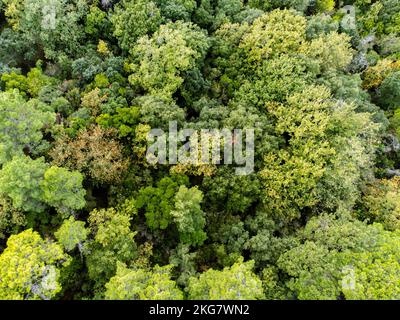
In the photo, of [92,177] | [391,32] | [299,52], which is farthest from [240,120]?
[391,32]

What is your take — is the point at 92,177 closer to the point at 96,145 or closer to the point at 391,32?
the point at 96,145

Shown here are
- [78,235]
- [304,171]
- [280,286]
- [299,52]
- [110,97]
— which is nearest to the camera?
[78,235]

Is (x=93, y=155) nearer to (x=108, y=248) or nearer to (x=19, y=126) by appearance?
(x=19, y=126)

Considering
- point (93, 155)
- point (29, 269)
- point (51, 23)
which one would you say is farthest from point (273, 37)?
point (29, 269)

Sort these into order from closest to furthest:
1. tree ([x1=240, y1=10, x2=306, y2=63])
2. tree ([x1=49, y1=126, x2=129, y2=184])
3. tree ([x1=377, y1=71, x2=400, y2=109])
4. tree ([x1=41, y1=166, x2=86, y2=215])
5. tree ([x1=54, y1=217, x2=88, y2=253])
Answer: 1. tree ([x1=54, y1=217, x2=88, y2=253])
2. tree ([x1=41, y1=166, x2=86, y2=215])
3. tree ([x1=49, y1=126, x2=129, y2=184])
4. tree ([x1=240, y1=10, x2=306, y2=63])
5. tree ([x1=377, y1=71, x2=400, y2=109])

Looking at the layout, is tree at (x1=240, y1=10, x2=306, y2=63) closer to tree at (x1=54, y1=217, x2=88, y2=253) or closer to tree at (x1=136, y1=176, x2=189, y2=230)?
tree at (x1=136, y1=176, x2=189, y2=230)

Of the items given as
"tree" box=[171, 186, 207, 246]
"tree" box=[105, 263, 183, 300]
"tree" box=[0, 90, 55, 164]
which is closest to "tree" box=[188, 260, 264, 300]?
"tree" box=[105, 263, 183, 300]
